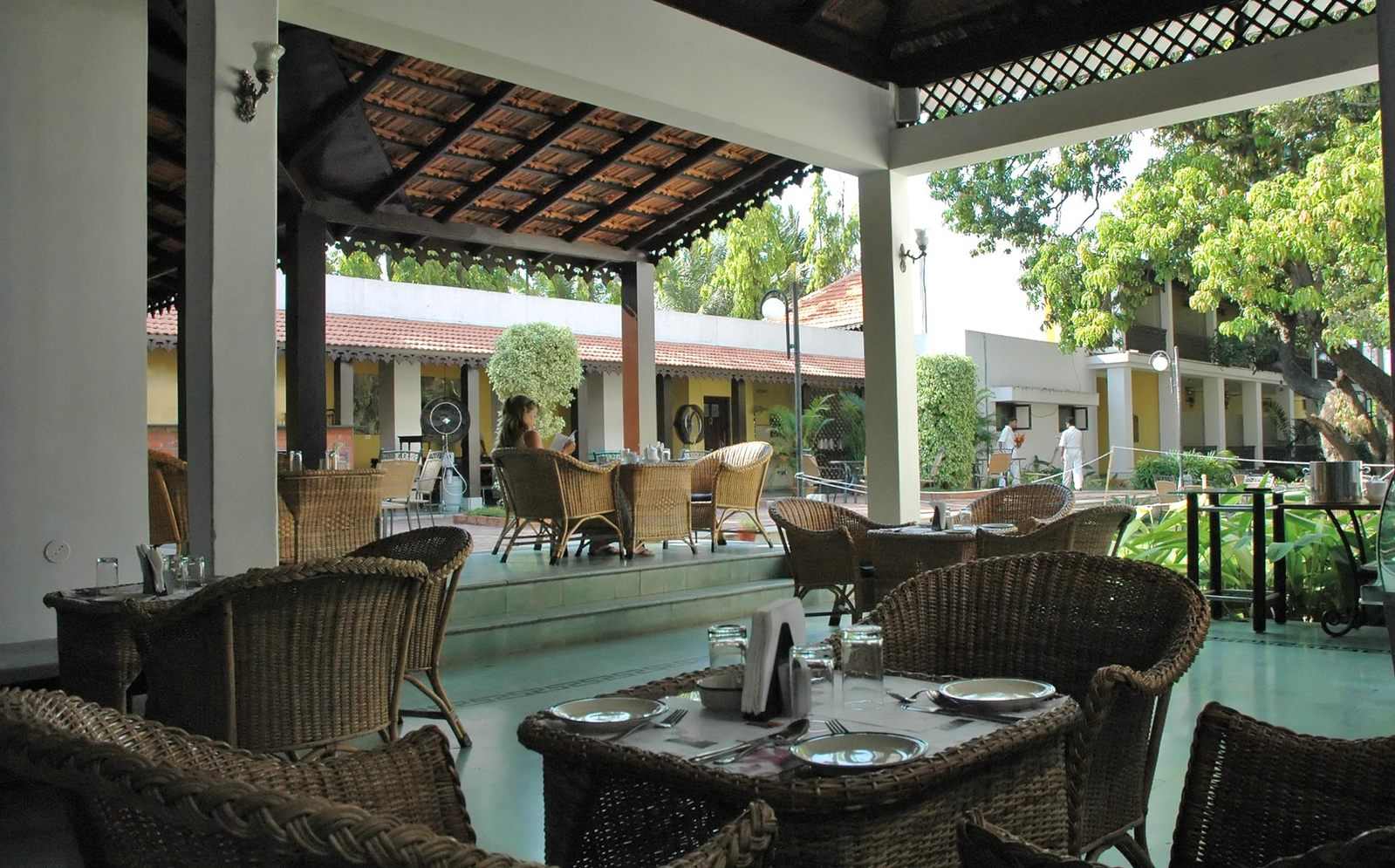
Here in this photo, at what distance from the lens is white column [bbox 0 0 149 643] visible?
449cm

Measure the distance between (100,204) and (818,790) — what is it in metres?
4.50

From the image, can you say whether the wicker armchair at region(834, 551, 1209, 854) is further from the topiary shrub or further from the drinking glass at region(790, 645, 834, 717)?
the topiary shrub

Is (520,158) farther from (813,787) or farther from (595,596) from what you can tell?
(813,787)

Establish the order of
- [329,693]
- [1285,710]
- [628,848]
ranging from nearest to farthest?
[628,848]
[329,693]
[1285,710]

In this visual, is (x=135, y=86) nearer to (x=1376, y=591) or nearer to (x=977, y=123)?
(x=977, y=123)

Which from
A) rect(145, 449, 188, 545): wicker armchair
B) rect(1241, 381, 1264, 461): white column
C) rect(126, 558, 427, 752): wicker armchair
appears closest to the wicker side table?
rect(145, 449, 188, 545): wicker armchair

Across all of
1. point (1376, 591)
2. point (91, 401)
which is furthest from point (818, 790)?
point (1376, 591)

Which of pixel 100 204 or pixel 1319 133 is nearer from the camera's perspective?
pixel 100 204


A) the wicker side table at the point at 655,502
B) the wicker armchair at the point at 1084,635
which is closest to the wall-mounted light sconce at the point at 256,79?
the wicker armchair at the point at 1084,635

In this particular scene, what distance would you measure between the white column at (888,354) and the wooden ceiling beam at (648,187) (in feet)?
4.35

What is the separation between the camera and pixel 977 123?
697 cm

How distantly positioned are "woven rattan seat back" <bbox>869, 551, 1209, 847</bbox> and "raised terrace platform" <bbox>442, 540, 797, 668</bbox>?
11.3 feet

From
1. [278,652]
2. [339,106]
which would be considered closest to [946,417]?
[339,106]

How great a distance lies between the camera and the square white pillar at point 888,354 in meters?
7.28
